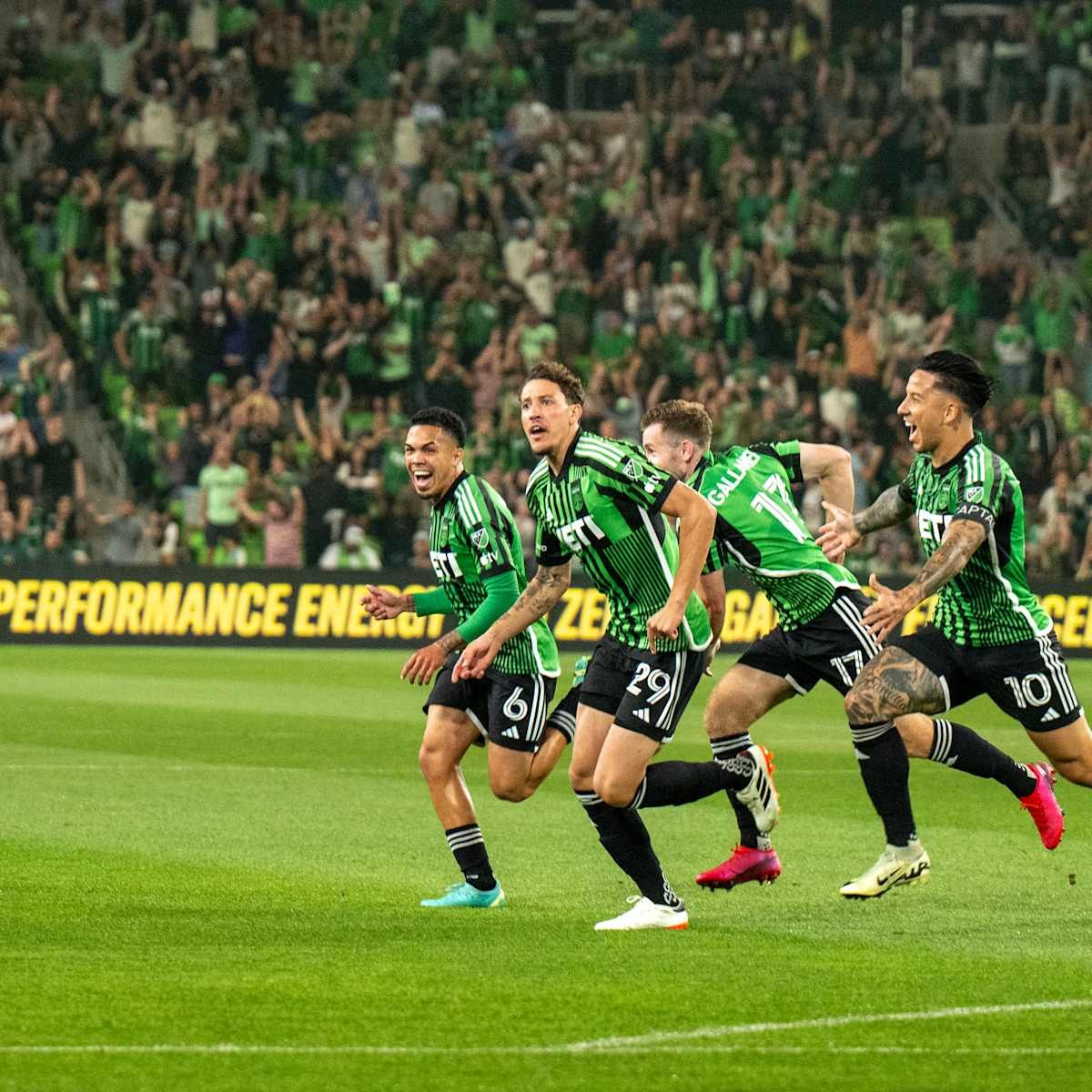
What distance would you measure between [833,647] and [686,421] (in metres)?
1.13

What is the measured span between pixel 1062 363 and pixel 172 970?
73.7 ft

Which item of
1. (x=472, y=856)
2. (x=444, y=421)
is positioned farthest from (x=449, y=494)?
(x=472, y=856)

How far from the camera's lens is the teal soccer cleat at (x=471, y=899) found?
340 inches

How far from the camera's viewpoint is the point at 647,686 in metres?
8.19

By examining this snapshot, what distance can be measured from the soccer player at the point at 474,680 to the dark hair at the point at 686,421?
85cm

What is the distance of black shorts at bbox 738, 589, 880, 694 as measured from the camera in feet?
30.2

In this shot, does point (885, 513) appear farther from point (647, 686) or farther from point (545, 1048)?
point (545, 1048)

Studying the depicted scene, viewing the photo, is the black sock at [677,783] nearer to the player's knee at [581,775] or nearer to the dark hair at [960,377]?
the player's knee at [581,775]

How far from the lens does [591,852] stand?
33.8ft

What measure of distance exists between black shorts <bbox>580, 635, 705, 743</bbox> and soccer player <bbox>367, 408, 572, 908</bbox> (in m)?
0.44

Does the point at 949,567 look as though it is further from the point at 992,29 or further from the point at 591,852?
the point at 992,29

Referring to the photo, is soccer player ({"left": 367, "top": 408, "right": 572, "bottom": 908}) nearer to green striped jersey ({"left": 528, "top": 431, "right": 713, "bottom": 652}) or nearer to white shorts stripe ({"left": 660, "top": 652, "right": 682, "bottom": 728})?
green striped jersey ({"left": 528, "top": 431, "right": 713, "bottom": 652})

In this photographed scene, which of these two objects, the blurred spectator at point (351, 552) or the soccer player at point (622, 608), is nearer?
the soccer player at point (622, 608)

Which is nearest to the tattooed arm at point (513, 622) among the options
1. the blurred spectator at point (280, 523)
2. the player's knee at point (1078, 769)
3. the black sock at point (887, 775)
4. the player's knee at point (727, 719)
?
the player's knee at point (727, 719)
